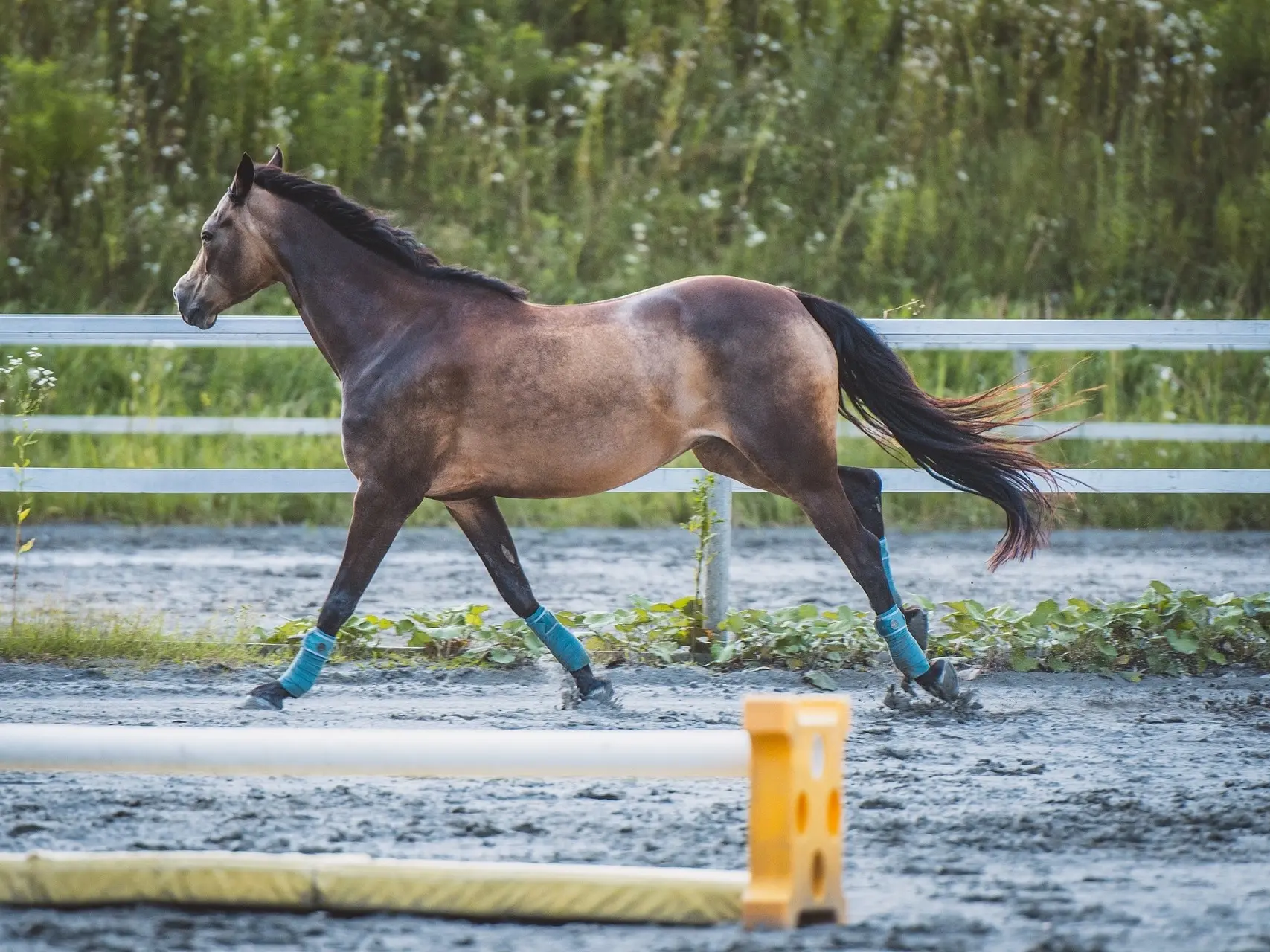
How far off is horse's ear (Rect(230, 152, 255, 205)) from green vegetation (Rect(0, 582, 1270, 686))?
1711mm

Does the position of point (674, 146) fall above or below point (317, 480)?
above

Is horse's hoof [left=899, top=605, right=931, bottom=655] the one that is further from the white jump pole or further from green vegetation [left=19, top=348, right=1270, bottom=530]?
green vegetation [left=19, top=348, right=1270, bottom=530]

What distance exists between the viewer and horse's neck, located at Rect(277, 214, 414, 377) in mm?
4957

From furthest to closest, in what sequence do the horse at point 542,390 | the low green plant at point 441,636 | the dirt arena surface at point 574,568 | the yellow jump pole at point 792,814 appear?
1. the dirt arena surface at point 574,568
2. the low green plant at point 441,636
3. the horse at point 542,390
4. the yellow jump pole at point 792,814

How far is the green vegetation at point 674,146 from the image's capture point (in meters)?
12.7

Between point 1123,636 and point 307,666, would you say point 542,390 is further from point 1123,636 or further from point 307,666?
point 1123,636

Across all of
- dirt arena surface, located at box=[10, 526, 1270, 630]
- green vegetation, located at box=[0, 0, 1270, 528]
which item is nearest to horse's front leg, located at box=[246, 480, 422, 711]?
dirt arena surface, located at box=[10, 526, 1270, 630]

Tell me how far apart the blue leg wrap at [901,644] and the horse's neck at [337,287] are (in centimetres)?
189

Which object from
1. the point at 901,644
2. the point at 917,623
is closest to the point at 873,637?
the point at 917,623

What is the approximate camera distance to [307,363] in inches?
445

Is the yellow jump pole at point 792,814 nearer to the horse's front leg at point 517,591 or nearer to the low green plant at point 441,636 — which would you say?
the horse's front leg at point 517,591

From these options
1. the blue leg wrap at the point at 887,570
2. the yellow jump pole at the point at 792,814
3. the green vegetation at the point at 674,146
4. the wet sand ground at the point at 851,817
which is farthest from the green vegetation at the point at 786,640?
the green vegetation at the point at 674,146

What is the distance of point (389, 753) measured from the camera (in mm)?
2828

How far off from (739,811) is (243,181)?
273 cm
